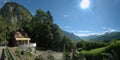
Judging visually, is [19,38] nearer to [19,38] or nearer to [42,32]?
[19,38]

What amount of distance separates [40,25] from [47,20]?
237 centimetres

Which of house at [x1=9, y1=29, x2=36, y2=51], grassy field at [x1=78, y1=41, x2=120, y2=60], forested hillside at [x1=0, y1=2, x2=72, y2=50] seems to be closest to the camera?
grassy field at [x1=78, y1=41, x2=120, y2=60]

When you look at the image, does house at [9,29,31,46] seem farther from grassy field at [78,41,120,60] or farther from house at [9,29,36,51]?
grassy field at [78,41,120,60]

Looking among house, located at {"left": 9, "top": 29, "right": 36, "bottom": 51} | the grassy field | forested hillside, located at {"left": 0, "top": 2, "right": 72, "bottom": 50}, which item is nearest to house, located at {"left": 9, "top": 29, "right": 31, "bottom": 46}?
house, located at {"left": 9, "top": 29, "right": 36, "bottom": 51}

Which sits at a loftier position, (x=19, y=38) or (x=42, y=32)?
(x=42, y=32)

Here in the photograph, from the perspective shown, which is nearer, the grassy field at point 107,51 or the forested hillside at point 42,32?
the grassy field at point 107,51

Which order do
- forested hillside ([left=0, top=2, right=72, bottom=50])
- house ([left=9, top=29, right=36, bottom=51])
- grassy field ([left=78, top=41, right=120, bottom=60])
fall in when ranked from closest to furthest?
grassy field ([left=78, top=41, right=120, bottom=60]) → house ([left=9, top=29, right=36, bottom=51]) → forested hillside ([left=0, top=2, right=72, bottom=50])

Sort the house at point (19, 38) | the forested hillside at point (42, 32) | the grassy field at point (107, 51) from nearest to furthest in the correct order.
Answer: the grassy field at point (107, 51), the house at point (19, 38), the forested hillside at point (42, 32)

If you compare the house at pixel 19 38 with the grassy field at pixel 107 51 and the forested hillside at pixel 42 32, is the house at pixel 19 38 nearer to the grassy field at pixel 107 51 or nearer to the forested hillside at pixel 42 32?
the forested hillside at pixel 42 32

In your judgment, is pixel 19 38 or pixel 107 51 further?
pixel 19 38

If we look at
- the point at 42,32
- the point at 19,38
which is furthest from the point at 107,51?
the point at 19,38

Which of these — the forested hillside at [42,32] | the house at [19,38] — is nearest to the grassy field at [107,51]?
the forested hillside at [42,32]

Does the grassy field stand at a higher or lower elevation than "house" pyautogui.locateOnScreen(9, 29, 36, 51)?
lower

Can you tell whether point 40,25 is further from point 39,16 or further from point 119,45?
point 119,45
